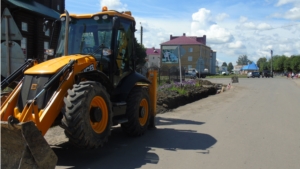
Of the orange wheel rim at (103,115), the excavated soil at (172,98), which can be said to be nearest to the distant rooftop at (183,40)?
the excavated soil at (172,98)

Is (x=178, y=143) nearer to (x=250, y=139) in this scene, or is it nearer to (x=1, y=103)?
(x=250, y=139)

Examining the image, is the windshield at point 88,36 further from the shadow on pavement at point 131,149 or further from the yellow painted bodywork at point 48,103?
the shadow on pavement at point 131,149

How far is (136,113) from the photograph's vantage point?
7.80m

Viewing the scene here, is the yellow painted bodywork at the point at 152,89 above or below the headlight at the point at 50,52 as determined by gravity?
below

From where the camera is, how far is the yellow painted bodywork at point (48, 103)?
523 centimetres

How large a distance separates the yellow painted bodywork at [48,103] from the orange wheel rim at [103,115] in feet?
1.73

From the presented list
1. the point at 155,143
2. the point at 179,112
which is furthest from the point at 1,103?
the point at 179,112

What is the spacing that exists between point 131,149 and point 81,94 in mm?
1885

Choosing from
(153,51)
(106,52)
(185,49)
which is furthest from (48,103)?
(153,51)

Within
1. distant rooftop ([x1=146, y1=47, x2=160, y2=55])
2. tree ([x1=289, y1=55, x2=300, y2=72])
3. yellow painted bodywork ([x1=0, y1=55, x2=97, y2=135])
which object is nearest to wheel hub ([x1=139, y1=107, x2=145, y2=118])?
yellow painted bodywork ([x1=0, y1=55, x2=97, y2=135])

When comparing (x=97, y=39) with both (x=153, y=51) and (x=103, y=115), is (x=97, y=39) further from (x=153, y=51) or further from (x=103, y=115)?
(x=153, y=51)

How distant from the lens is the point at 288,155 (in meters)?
6.69

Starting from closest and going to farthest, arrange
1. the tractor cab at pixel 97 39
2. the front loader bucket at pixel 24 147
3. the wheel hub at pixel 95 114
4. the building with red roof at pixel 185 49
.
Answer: the front loader bucket at pixel 24 147, the wheel hub at pixel 95 114, the tractor cab at pixel 97 39, the building with red roof at pixel 185 49

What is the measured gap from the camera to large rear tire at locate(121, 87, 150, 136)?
25.5ft
